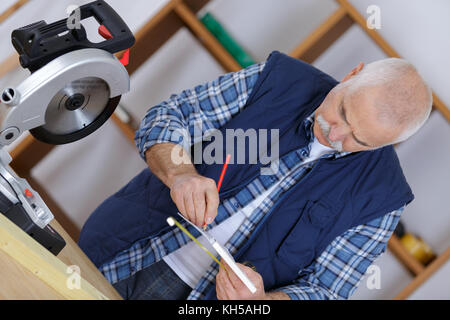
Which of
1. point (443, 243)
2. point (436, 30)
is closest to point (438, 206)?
point (443, 243)

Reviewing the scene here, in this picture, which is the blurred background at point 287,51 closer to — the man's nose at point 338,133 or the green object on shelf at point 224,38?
the green object on shelf at point 224,38

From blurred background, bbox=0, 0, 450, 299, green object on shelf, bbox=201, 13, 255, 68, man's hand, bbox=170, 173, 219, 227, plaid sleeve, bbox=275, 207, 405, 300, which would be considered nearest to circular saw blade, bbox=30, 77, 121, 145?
man's hand, bbox=170, 173, 219, 227

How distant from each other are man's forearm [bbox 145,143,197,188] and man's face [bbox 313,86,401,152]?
371mm

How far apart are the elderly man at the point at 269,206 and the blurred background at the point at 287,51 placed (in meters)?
0.57

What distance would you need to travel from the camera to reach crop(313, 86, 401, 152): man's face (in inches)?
45.1

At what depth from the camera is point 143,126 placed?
136 centimetres

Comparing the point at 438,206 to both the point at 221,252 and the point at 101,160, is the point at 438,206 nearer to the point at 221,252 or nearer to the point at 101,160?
the point at 221,252

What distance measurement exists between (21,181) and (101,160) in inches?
52.9

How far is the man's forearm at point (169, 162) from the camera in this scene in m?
1.21

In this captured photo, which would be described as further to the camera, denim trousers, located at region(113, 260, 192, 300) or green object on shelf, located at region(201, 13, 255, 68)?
green object on shelf, located at region(201, 13, 255, 68)

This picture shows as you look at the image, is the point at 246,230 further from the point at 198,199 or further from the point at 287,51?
the point at 287,51


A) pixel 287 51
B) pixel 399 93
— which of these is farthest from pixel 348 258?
pixel 287 51

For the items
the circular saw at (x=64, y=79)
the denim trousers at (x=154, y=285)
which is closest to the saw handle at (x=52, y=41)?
the circular saw at (x=64, y=79)

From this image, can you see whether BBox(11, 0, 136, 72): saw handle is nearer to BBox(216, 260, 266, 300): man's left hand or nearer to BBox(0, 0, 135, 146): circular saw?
BBox(0, 0, 135, 146): circular saw
